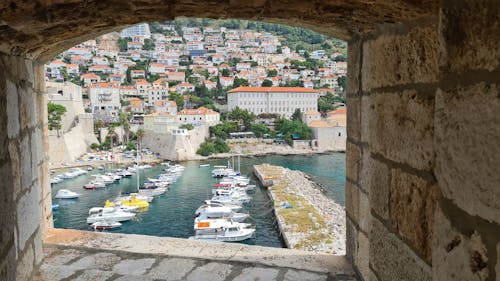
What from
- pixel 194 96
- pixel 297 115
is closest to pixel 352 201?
pixel 297 115

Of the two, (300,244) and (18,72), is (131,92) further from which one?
(18,72)

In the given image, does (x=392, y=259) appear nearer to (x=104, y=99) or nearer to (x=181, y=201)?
(x=181, y=201)

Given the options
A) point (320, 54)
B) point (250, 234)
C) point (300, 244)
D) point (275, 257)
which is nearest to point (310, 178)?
point (250, 234)

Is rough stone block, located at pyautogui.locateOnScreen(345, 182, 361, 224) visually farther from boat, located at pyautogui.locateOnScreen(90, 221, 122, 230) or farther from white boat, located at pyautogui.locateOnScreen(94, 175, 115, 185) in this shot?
white boat, located at pyautogui.locateOnScreen(94, 175, 115, 185)

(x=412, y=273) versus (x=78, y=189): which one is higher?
(x=412, y=273)

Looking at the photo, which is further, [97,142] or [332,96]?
[332,96]

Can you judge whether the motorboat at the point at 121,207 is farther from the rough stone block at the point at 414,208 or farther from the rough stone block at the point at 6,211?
the rough stone block at the point at 414,208
